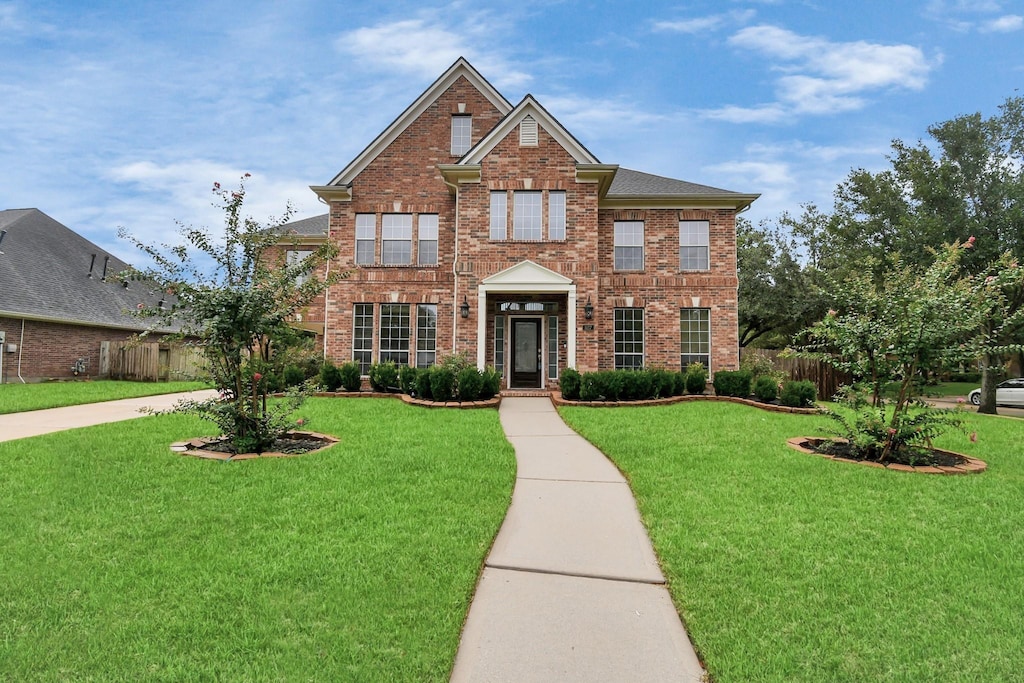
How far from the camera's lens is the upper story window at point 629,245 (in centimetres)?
1667

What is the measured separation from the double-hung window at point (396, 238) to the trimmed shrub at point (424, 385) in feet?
17.7

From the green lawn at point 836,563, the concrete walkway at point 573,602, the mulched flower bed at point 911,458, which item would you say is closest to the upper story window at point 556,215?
the mulched flower bed at point 911,458

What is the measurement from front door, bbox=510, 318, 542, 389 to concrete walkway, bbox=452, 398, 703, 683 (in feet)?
35.4

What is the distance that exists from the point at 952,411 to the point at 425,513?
6.93 m

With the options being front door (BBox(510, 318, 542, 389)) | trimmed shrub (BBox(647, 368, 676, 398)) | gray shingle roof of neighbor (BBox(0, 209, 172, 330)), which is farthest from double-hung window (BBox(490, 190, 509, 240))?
gray shingle roof of neighbor (BBox(0, 209, 172, 330))

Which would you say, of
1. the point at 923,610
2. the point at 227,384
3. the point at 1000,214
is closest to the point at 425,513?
the point at 923,610

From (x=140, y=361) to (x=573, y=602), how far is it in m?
22.3

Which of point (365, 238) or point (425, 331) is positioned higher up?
point (365, 238)

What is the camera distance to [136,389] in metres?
15.6

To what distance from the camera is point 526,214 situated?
15.2 m

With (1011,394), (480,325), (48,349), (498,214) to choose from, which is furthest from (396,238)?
(1011,394)

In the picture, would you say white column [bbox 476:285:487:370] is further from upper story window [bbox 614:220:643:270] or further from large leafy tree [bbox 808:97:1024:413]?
large leafy tree [bbox 808:97:1024:413]

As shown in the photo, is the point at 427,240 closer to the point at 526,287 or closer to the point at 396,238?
the point at 396,238

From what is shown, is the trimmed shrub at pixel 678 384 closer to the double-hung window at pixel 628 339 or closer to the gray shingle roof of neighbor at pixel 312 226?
the double-hung window at pixel 628 339
